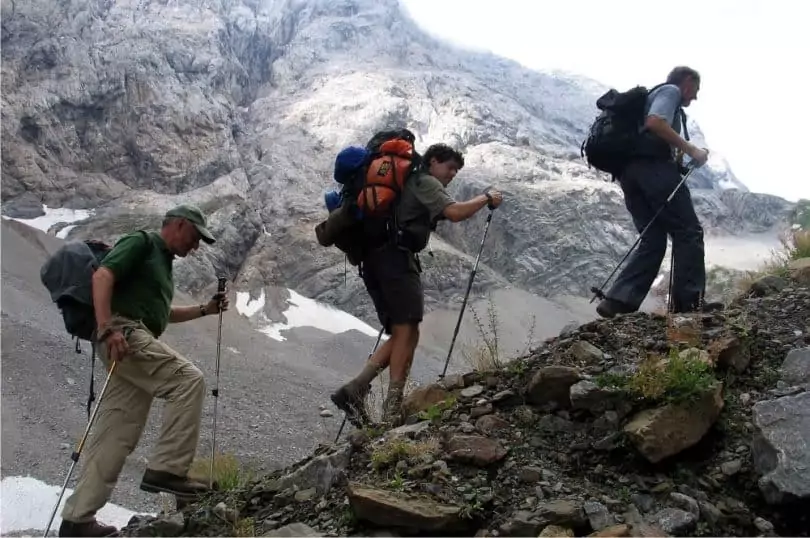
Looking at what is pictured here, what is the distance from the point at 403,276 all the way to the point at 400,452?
5.95 ft

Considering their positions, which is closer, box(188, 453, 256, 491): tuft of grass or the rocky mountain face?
box(188, 453, 256, 491): tuft of grass

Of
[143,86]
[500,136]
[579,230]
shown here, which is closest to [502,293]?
[579,230]

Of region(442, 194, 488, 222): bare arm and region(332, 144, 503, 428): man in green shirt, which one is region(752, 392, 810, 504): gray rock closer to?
region(442, 194, 488, 222): bare arm

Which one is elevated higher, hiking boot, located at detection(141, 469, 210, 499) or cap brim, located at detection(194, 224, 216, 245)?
cap brim, located at detection(194, 224, 216, 245)

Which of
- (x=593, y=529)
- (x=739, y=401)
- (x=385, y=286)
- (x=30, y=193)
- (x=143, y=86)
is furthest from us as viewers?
(x=143, y=86)

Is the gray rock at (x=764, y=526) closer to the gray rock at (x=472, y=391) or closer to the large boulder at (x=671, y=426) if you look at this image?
the large boulder at (x=671, y=426)

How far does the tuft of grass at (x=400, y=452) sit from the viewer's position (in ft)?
12.3

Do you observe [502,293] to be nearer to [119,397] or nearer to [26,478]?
[26,478]

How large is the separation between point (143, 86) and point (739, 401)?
168 ft

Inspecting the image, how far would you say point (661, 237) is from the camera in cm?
620

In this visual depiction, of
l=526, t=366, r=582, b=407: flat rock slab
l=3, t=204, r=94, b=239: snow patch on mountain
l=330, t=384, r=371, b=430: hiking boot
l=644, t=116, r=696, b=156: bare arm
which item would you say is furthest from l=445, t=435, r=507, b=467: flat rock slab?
l=3, t=204, r=94, b=239: snow patch on mountain

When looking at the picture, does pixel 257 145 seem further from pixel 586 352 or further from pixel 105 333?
pixel 586 352

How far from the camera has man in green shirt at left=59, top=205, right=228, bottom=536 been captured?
4105 millimetres

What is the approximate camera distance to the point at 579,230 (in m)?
50.7
